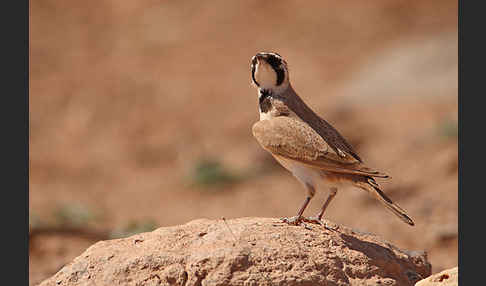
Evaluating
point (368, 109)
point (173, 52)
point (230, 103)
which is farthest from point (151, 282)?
point (173, 52)

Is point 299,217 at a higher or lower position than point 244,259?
higher

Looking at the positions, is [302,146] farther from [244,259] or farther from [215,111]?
[215,111]

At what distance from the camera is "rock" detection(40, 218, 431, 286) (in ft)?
20.9

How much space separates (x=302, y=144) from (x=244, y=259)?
1451 mm

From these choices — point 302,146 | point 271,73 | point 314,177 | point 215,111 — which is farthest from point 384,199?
point 215,111

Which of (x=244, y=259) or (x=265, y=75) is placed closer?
(x=244, y=259)

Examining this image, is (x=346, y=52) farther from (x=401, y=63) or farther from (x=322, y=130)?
(x=322, y=130)

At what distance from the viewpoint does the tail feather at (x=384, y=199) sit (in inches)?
269

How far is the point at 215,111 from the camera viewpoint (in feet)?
65.5

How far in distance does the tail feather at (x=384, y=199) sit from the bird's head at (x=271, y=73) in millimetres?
1411

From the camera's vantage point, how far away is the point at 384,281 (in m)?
6.72

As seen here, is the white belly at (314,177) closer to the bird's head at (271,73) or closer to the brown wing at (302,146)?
the brown wing at (302,146)

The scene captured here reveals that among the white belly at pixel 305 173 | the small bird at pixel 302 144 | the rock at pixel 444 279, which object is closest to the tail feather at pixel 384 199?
the small bird at pixel 302 144

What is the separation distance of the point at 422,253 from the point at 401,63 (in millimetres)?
12964
